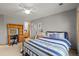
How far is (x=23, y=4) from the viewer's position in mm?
1447

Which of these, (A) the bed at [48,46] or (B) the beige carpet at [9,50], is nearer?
(A) the bed at [48,46]

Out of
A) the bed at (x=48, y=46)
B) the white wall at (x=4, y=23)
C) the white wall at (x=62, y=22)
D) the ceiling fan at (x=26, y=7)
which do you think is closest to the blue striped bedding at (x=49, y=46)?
the bed at (x=48, y=46)

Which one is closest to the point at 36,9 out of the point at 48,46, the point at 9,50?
the point at 48,46

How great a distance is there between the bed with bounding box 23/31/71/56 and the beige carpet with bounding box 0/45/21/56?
115 millimetres

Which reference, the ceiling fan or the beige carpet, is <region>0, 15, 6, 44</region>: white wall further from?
the ceiling fan

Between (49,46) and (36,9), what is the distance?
0.56 m

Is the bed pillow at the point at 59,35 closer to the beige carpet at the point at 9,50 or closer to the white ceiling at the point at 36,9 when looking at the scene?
the white ceiling at the point at 36,9

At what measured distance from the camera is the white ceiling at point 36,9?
143 cm

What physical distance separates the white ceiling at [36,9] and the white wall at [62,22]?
0.06m

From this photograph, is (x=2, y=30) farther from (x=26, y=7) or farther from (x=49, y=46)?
(x=49, y=46)

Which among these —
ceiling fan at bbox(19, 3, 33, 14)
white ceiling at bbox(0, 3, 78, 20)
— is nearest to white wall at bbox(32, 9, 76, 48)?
white ceiling at bbox(0, 3, 78, 20)

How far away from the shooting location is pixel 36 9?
4.91 ft

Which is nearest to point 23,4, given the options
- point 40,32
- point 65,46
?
point 40,32

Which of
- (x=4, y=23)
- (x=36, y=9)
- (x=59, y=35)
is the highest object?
(x=36, y=9)
